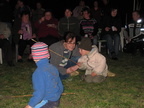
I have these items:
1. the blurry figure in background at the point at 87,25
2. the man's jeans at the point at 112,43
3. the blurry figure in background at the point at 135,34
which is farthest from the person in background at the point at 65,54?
the blurry figure in background at the point at 135,34

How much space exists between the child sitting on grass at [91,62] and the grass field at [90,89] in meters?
0.15

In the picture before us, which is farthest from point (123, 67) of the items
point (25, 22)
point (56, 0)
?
point (56, 0)

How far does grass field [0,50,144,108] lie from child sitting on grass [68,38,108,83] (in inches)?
5.8

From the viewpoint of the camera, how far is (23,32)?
22.2ft

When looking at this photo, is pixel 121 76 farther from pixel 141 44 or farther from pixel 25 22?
pixel 25 22

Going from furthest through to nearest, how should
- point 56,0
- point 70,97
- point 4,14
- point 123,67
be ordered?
1. point 56,0
2. point 4,14
3. point 123,67
4. point 70,97

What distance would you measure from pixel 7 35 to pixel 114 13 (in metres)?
3.48

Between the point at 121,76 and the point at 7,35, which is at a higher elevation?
the point at 7,35

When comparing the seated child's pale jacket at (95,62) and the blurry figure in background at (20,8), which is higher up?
the blurry figure in background at (20,8)

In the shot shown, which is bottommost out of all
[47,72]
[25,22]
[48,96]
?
[48,96]

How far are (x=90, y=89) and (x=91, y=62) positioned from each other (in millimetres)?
581

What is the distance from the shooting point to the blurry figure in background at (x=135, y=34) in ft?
Answer: 24.8

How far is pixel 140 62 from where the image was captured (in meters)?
6.57

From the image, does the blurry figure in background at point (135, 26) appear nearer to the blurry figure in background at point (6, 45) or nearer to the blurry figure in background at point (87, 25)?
the blurry figure in background at point (87, 25)
